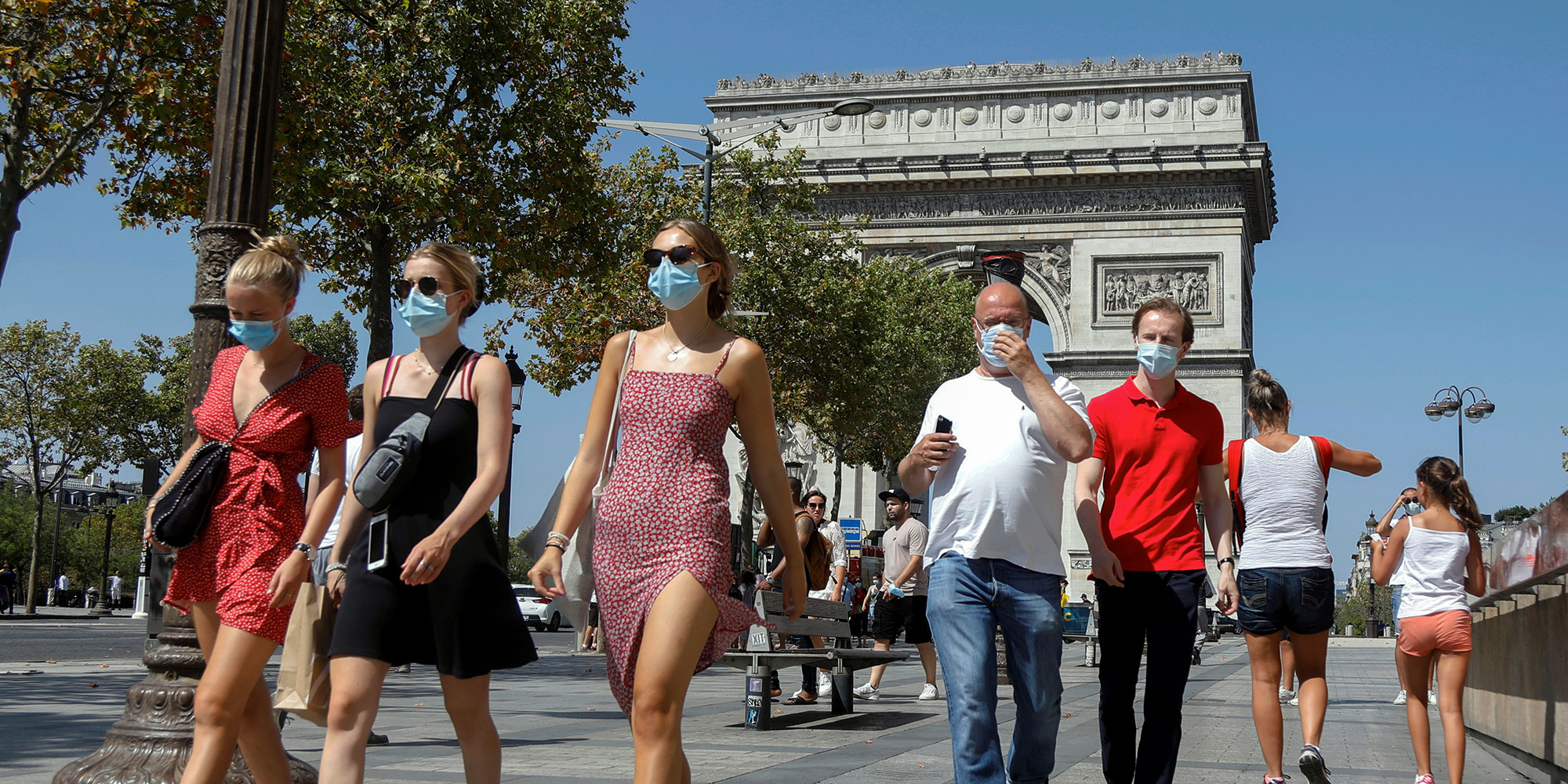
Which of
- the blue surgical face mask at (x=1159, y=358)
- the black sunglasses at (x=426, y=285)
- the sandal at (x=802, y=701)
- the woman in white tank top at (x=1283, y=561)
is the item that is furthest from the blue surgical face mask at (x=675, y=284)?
the sandal at (x=802, y=701)

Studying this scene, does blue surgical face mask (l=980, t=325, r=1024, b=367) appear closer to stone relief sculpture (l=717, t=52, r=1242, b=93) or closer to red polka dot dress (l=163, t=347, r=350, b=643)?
red polka dot dress (l=163, t=347, r=350, b=643)

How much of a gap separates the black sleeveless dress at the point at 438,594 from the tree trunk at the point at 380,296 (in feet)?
35.1

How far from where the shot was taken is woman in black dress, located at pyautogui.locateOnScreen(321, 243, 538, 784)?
400cm

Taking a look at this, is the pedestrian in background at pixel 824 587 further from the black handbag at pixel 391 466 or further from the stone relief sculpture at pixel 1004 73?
the stone relief sculpture at pixel 1004 73

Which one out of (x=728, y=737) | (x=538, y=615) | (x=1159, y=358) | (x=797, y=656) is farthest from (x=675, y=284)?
(x=538, y=615)

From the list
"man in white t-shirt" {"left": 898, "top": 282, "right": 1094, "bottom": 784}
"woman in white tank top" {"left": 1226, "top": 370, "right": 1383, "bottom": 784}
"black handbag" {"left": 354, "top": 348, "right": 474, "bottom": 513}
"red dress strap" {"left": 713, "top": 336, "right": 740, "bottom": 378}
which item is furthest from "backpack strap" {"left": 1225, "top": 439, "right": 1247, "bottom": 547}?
"black handbag" {"left": 354, "top": 348, "right": 474, "bottom": 513}

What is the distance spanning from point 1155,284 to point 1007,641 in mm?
42581

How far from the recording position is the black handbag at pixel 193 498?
4.38 meters

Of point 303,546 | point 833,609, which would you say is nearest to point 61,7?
point 833,609

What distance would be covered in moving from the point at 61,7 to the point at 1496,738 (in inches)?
514

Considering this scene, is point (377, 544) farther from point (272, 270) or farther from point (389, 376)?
point (272, 270)

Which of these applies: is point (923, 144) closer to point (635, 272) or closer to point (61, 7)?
point (635, 272)

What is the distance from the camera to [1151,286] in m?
45.8

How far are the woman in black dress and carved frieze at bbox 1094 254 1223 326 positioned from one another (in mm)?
41860
